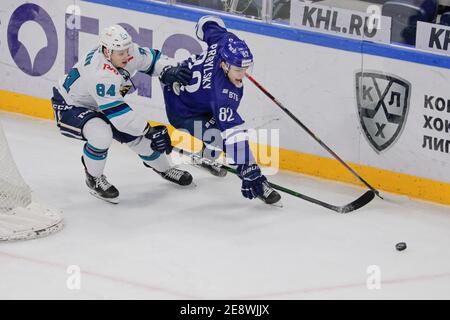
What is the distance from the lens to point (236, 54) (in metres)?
6.80

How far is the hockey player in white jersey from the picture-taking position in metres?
6.89

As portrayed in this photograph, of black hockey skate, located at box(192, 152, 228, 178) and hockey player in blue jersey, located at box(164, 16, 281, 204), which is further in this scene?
black hockey skate, located at box(192, 152, 228, 178)

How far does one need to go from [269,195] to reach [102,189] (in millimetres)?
961

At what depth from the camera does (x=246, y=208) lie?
23.6 feet

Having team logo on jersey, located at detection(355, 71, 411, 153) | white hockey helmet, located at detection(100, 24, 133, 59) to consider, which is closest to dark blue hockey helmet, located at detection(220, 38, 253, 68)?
white hockey helmet, located at detection(100, 24, 133, 59)

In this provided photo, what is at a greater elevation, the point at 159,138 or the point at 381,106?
the point at 381,106

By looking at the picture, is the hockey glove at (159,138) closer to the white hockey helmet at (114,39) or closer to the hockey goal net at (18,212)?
the white hockey helmet at (114,39)

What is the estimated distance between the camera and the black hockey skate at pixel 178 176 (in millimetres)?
7457

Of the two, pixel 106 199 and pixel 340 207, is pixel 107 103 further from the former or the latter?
pixel 340 207

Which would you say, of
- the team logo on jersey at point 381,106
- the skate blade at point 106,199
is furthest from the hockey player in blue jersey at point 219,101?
the team logo on jersey at point 381,106

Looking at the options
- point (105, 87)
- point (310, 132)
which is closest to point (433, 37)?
point (310, 132)

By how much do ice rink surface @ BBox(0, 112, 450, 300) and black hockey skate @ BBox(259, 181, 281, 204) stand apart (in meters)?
0.06

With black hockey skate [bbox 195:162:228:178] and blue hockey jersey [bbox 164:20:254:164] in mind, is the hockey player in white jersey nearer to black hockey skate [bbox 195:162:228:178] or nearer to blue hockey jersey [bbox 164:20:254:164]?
blue hockey jersey [bbox 164:20:254:164]

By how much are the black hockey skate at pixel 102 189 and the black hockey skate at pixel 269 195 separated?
849 millimetres
